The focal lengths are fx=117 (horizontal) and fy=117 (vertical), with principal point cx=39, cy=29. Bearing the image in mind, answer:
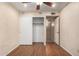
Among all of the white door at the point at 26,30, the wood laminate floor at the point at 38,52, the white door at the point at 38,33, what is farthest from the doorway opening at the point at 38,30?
the wood laminate floor at the point at 38,52

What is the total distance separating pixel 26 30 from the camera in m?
5.32

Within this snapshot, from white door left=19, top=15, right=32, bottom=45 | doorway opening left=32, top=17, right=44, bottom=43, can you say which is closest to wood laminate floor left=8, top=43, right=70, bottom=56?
white door left=19, top=15, right=32, bottom=45

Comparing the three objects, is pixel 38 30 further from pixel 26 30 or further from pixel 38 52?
pixel 38 52

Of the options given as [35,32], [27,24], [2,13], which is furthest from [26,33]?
[2,13]

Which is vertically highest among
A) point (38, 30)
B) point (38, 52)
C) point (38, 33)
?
point (38, 30)

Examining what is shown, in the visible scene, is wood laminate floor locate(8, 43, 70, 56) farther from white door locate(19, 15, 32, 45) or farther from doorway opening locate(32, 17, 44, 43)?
doorway opening locate(32, 17, 44, 43)

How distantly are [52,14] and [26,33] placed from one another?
1446mm

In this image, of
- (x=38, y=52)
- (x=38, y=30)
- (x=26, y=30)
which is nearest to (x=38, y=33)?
(x=38, y=30)

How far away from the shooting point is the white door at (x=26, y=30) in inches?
206

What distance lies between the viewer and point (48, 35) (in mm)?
6629

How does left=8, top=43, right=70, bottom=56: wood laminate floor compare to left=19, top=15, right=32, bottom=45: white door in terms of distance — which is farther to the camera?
left=19, top=15, right=32, bottom=45: white door

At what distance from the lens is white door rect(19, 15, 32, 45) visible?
5.23m

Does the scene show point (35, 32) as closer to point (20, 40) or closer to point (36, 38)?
point (36, 38)

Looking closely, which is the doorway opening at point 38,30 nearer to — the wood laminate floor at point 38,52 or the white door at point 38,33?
the white door at point 38,33
